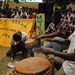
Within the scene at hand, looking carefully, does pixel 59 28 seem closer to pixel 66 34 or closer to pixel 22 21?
pixel 66 34

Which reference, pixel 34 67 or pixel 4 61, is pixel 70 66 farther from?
pixel 4 61

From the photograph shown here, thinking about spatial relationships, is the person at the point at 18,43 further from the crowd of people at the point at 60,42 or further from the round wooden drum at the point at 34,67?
the round wooden drum at the point at 34,67

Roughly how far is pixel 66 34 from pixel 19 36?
1.46 m

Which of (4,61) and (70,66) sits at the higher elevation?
(70,66)

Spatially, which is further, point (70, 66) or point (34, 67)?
point (34, 67)

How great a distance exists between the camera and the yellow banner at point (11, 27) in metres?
9.49

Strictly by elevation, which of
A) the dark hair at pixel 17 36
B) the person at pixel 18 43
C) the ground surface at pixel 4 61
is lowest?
the ground surface at pixel 4 61

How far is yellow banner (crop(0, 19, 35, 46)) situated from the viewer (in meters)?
9.49

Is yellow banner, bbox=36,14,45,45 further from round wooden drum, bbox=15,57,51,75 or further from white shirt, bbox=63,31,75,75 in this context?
white shirt, bbox=63,31,75,75

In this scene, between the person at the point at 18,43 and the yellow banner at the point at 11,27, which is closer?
the person at the point at 18,43

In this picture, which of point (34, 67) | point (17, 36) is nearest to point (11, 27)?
point (17, 36)

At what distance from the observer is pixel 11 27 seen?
9.66 metres

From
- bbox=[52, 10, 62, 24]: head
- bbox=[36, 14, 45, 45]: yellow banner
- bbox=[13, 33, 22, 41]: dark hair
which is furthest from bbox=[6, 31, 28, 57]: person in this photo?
bbox=[36, 14, 45, 45]: yellow banner

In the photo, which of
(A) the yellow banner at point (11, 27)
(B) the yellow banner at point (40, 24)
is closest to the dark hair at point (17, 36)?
(B) the yellow banner at point (40, 24)
